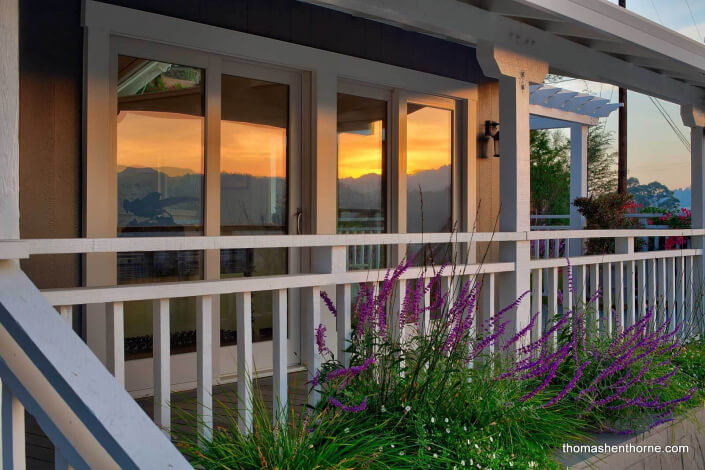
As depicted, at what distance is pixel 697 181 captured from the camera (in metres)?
5.65

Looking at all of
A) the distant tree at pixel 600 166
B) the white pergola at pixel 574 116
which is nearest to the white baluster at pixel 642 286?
the white pergola at pixel 574 116

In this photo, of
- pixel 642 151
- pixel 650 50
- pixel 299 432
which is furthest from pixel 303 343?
pixel 642 151

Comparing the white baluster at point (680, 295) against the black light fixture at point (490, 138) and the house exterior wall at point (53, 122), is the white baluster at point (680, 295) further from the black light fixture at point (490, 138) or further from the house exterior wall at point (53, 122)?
the house exterior wall at point (53, 122)

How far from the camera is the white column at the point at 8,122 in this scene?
1.77m

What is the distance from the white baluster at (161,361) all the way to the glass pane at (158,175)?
1.97 meters

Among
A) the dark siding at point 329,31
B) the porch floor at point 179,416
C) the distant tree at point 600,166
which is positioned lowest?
the porch floor at point 179,416

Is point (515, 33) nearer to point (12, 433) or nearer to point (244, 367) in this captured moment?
point (244, 367)

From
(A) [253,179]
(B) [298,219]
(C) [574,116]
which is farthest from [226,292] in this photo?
(C) [574,116]

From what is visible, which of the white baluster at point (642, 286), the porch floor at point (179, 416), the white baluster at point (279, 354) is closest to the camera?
the white baluster at point (279, 354)

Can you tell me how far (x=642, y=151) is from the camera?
29.2m

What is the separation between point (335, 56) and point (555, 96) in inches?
166

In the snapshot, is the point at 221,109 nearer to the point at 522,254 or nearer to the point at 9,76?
the point at 522,254

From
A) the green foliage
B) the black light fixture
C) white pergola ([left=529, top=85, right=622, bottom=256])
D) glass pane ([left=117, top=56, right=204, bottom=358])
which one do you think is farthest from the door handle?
the green foliage

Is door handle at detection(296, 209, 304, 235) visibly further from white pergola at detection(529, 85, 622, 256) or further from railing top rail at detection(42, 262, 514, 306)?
white pergola at detection(529, 85, 622, 256)
